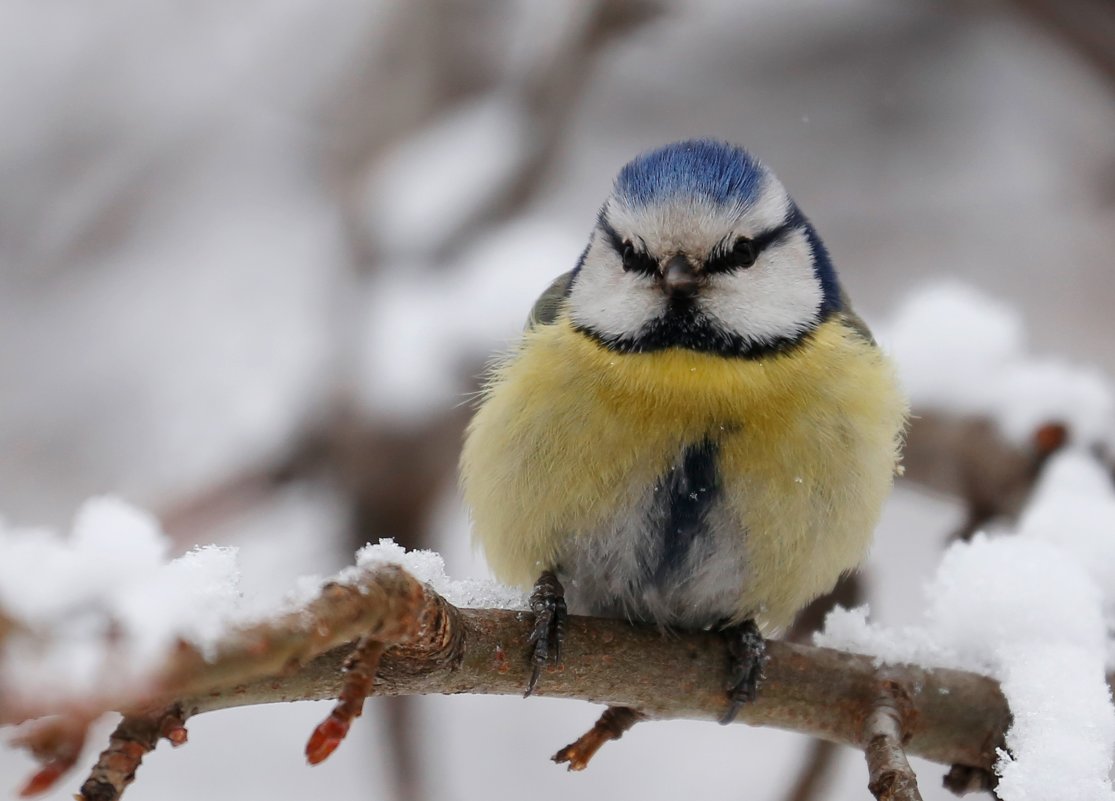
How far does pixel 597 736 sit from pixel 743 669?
33 cm

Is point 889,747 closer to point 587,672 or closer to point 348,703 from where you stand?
point 587,672

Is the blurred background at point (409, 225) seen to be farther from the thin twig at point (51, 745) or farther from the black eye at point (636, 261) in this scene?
the thin twig at point (51, 745)

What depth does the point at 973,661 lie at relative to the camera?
79.8 inches

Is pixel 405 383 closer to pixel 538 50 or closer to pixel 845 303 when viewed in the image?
pixel 845 303

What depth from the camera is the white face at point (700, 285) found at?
80.1 inches

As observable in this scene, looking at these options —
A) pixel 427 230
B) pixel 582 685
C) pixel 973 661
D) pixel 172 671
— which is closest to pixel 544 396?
pixel 582 685

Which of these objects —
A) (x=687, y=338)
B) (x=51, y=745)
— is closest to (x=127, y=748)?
(x=51, y=745)

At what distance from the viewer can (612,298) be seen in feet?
6.83

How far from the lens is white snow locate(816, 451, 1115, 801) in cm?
169

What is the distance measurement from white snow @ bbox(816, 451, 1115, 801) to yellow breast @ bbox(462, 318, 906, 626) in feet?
0.55

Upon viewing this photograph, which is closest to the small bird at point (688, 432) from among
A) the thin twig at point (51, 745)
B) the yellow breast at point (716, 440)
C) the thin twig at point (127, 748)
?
the yellow breast at point (716, 440)

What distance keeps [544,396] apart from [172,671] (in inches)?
44.6

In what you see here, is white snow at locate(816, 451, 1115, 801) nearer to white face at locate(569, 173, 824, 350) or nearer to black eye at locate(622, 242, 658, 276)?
white face at locate(569, 173, 824, 350)

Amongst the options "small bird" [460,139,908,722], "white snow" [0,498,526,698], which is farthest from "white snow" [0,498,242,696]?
"small bird" [460,139,908,722]
